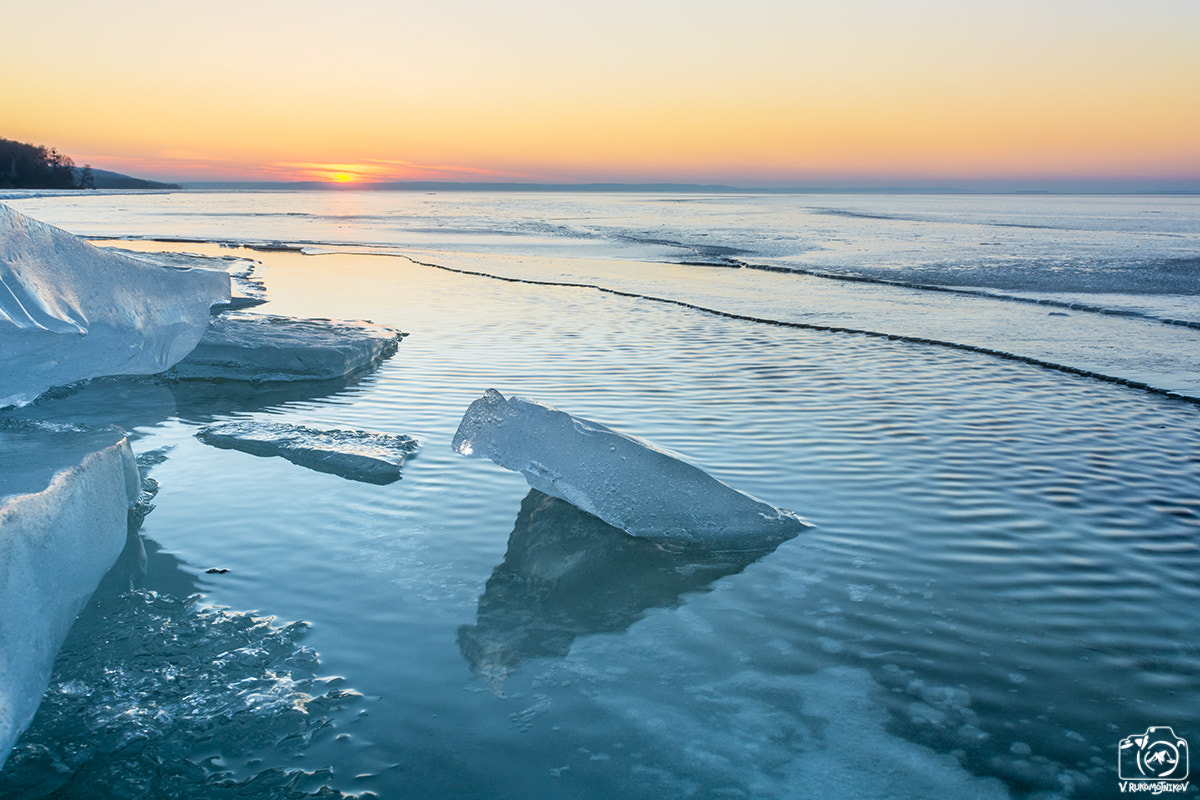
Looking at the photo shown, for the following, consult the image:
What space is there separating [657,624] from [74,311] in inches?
157

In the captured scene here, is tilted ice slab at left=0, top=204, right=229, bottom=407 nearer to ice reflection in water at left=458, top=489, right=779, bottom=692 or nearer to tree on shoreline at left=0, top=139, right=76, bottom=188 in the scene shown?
ice reflection in water at left=458, top=489, right=779, bottom=692

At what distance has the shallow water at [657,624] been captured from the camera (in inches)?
111

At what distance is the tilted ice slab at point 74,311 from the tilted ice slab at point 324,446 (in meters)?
0.78

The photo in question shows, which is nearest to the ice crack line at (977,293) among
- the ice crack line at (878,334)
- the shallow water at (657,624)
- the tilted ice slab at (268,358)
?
the ice crack line at (878,334)

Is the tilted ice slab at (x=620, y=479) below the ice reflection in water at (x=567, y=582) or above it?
above

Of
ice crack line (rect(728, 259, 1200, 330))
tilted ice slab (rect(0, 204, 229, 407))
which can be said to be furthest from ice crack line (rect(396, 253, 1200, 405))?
tilted ice slab (rect(0, 204, 229, 407))

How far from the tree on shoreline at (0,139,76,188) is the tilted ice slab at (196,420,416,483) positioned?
331ft

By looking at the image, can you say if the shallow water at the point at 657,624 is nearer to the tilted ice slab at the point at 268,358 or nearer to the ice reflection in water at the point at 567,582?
the ice reflection in water at the point at 567,582

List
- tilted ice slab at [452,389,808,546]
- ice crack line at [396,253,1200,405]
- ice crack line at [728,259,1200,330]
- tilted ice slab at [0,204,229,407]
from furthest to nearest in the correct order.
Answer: ice crack line at [728,259,1200,330] < ice crack line at [396,253,1200,405] < tilted ice slab at [0,204,229,407] < tilted ice slab at [452,389,808,546]

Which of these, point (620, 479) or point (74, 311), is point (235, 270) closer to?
point (74, 311)

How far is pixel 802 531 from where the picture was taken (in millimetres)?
4758

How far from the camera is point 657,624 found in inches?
149

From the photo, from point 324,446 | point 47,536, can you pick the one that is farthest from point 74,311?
point 47,536

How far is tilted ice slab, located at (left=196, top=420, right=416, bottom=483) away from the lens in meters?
5.51
